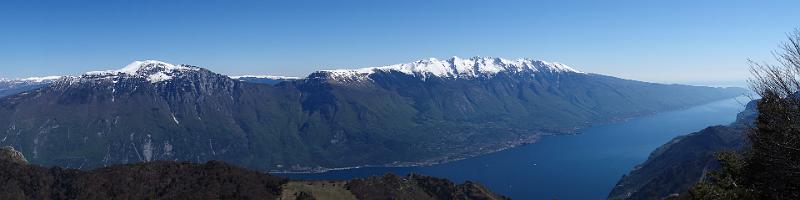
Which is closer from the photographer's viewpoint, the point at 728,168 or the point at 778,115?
the point at 778,115

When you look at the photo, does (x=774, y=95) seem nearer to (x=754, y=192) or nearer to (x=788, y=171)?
(x=788, y=171)

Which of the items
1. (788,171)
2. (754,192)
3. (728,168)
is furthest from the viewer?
(728,168)

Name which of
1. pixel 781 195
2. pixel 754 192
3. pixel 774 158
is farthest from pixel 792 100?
pixel 754 192


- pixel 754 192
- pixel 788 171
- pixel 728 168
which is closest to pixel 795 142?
pixel 788 171

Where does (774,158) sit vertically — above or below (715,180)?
above

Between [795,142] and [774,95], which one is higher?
[774,95]

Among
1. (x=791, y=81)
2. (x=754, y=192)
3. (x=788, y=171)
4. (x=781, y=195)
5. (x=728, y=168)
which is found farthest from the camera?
(x=728, y=168)

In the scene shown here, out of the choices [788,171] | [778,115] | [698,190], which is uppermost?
[778,115]

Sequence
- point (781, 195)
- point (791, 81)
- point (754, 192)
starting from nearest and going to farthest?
point (791, 81) < point (781, 195) < point (754, 192)

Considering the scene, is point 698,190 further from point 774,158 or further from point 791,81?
point 791,81
